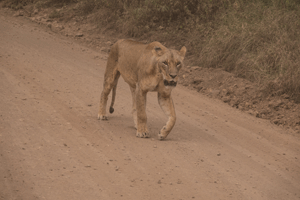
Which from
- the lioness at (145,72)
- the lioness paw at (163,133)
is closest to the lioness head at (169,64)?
the lioness at (145,72)

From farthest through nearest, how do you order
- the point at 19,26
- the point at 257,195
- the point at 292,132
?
the point at 19,26, the point at 292,132, the point at 257,195

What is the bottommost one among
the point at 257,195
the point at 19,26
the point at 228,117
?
the point at 19,26

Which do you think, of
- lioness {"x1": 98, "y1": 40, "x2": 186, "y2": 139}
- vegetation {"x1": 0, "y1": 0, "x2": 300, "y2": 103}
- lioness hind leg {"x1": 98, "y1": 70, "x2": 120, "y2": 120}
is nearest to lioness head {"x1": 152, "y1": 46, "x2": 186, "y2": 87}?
lioness {"x1": 98, "y1": 40, "x2": 186, "y2": 139}

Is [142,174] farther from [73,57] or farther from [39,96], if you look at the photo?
[73,57]

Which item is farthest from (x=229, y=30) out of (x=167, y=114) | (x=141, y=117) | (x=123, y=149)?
(x=123, y=149)

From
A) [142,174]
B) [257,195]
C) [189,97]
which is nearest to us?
[257,195]

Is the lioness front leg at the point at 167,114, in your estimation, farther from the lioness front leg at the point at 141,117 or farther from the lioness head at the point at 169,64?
the lioness head at the point at 169,64

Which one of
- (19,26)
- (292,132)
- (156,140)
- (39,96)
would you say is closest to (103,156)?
(156,140)

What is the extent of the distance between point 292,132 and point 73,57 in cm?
633

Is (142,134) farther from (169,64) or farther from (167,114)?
(169,64)

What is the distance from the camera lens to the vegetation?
30.0 feet

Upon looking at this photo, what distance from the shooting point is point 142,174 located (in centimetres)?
494

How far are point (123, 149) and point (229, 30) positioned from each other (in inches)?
237

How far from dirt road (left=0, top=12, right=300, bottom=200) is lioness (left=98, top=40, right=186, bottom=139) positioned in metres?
0.28
